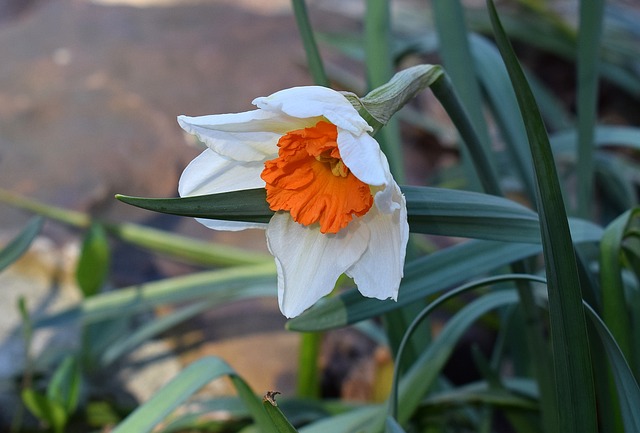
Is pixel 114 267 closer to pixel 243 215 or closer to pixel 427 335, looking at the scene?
pixel 427 335

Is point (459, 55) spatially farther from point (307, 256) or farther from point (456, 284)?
point (307, 256)

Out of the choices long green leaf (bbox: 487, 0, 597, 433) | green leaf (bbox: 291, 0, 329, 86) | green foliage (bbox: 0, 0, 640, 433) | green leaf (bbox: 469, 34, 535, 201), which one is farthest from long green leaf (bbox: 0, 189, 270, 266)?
long green leaf (bbox: 487, 0, 597, 433)

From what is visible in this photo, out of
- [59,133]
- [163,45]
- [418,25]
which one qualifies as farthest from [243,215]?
[418,25]

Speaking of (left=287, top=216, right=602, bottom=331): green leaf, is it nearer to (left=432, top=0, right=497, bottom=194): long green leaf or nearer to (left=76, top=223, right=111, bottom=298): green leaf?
(left=432, top=0, right=497, bottom=194): long green leaf

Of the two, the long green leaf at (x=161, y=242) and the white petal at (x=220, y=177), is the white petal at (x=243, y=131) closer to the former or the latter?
the white petal at (x=220, y=177)

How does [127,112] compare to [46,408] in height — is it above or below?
above

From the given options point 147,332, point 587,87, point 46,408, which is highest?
point 587,87

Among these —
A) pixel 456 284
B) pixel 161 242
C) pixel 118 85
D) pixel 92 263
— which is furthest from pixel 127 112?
pixel 456 284
